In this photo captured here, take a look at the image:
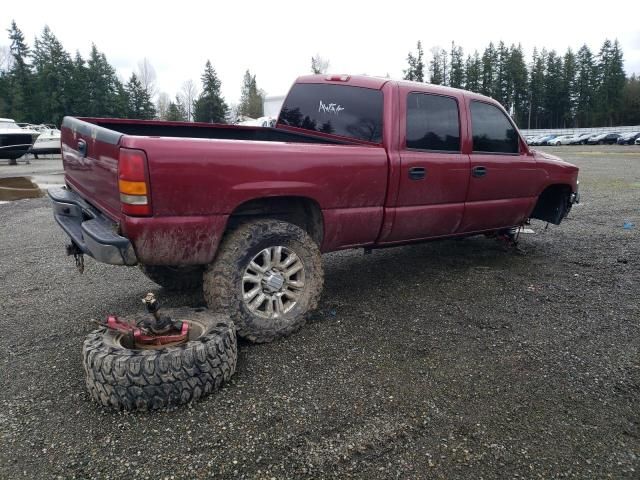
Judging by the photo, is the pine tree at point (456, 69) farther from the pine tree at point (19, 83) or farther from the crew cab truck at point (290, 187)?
the crew cab truck at point (290, 187)

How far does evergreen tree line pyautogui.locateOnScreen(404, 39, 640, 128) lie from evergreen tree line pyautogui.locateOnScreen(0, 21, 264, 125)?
1394 inches

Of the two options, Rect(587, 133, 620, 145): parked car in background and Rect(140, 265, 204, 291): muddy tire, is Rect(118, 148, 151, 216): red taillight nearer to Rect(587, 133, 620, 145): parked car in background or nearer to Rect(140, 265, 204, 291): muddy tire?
Rect(140, 265, 204, 291): muddy tire

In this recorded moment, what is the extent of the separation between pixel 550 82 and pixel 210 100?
5814 centimetres

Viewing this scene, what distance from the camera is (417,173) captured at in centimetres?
408

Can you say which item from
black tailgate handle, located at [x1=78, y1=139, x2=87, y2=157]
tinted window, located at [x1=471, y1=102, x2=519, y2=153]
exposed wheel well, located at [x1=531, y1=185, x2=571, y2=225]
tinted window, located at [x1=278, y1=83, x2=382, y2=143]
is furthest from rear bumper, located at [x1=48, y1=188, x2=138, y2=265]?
exposed wheel well, located at [x1=531, y1=185, x2=571, y2=225]

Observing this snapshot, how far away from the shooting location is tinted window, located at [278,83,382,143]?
4.07 m

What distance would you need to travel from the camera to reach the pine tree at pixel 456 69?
3445 inches

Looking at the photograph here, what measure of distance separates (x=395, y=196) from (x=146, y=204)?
2.01 metres

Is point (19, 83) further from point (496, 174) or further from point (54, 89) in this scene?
point (496, 174)

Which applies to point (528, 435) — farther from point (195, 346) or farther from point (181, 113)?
point (181, 113)

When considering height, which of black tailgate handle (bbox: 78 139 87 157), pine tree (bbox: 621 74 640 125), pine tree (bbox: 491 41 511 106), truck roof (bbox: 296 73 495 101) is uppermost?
pine tree (bbox: 491 41 511 106)

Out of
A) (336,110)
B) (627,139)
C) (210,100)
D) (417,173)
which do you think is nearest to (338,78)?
(336,110)

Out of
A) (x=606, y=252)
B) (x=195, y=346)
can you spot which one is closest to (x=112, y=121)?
(x=195, y=346)

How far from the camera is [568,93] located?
8419cm
